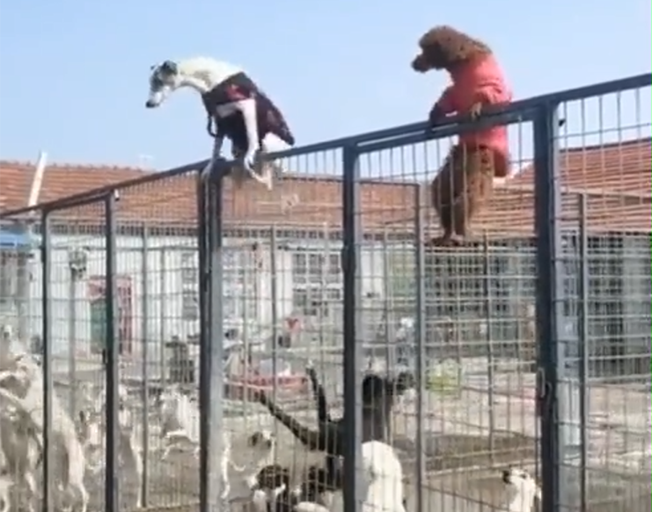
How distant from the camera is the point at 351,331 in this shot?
11.0ft

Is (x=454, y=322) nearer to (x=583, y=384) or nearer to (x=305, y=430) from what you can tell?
(x=305, y=430)

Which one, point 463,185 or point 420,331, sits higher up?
point 463,185

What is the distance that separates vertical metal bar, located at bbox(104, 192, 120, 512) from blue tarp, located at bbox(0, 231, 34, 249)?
1.37m

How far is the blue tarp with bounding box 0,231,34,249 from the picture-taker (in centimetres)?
611

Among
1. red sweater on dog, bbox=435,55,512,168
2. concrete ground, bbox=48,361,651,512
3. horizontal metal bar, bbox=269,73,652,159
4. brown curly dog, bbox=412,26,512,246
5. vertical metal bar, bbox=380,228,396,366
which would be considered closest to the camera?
horizontal metal bar, bbox=269,73,652,159

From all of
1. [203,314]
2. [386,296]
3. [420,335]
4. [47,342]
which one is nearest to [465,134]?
[386,296]

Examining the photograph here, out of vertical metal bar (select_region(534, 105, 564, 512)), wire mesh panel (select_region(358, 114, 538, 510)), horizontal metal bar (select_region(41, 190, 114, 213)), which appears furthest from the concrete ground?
vertical metal bar (select_region(534, 105, 564, 512))

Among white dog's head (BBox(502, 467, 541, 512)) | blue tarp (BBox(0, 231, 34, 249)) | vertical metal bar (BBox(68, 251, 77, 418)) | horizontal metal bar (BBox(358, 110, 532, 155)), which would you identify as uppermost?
horizontal metal bar (BBox(358, 110, 532, 155))

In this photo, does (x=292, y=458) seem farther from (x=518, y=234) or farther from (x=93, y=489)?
(x=93, y=489)

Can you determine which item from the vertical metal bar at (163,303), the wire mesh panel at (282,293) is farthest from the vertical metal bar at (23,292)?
the wire mesh panel at (282,293)

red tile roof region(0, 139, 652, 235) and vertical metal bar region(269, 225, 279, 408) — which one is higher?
red tile roof region(0, 139, 652, 235)

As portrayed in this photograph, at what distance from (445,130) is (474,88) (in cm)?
32

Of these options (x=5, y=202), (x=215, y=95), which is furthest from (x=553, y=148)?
(x=5, y=202)

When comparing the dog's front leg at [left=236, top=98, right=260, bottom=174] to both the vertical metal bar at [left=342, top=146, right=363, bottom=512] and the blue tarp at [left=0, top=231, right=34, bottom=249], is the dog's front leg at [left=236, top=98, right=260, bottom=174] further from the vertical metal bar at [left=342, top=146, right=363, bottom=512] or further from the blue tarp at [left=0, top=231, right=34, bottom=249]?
the blue tarp at [left=0, top=231, right=34, bottom=249]
